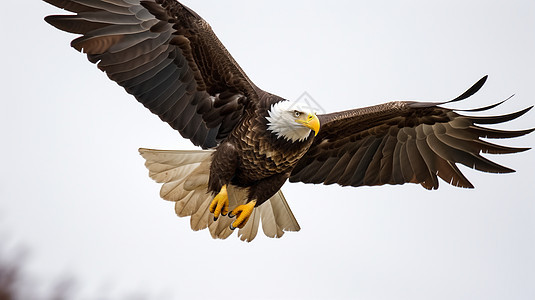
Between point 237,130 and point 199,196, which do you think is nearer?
point 237,130

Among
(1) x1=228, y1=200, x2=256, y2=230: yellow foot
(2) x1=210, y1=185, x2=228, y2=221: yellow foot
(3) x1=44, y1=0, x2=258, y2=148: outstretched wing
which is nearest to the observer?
(3) x1=44, y1=0, x2=258, y2=148: outstretched wing

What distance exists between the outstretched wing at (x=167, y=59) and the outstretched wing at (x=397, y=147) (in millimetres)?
888

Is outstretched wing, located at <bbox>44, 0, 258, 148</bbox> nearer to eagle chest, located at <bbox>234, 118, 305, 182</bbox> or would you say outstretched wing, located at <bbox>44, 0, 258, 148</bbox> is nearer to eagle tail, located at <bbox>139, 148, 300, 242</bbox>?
eagle chest, located at <bbox>234, 118, 305, 182</bbox>

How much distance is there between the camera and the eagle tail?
23.1 feet

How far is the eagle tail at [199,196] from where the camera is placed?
7039 millimetres

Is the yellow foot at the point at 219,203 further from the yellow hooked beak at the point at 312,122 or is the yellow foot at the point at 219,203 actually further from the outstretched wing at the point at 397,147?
the outstretched wing at the point at 397,147

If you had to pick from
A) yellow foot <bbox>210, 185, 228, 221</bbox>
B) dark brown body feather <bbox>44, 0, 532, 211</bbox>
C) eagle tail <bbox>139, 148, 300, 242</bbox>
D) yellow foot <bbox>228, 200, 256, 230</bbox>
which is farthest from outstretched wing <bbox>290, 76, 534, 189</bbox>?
yellow foot <bbox>210, 185, 228, 221</bbox>

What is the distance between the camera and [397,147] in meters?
7.32

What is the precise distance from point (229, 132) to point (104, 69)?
3.90 feet

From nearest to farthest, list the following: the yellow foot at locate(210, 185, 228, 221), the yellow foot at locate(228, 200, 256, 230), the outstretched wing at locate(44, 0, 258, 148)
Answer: the outstretched wing at locate(44, 0, 258, 148) → the yellow foot at locate(210, 185, 228, 221) → the yellow foot at locate(228, 200, 256, 230)

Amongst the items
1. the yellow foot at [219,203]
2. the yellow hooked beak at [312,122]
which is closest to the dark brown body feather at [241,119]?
the yellow foot at [219,203]

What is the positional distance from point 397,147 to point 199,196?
6.18ft

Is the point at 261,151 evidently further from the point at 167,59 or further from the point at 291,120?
the point at 167,59

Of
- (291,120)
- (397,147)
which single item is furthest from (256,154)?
(397,147)
